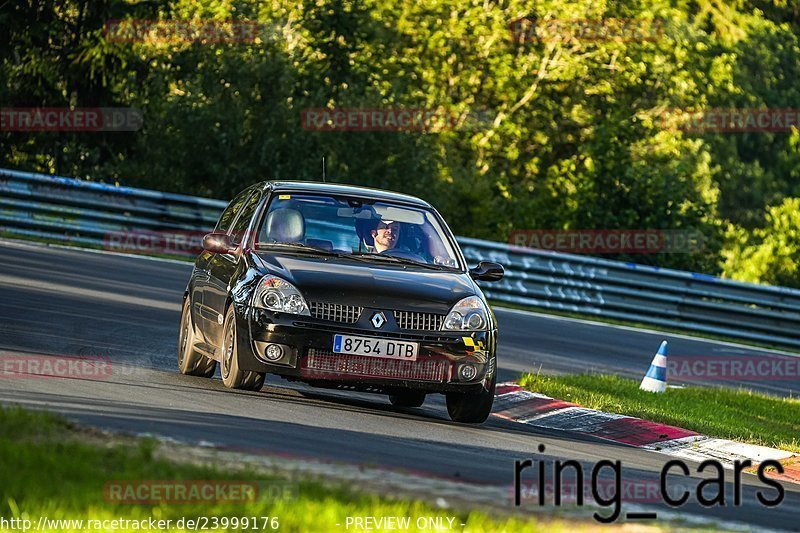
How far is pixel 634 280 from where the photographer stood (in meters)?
26.1

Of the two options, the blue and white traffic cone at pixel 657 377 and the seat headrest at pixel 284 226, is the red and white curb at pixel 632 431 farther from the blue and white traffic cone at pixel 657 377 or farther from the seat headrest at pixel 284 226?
the seat headrest at pixel 284 226

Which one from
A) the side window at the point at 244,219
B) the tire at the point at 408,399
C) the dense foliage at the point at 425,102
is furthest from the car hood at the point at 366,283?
the dense foliage at the point at 425,102

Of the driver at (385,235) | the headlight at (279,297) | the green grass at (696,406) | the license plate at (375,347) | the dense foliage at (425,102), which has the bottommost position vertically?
the green grass at (696,406)

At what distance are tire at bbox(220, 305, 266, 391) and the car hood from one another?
490 millimetres

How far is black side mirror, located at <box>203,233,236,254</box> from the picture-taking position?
471 inches

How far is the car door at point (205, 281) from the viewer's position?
39.4 feet

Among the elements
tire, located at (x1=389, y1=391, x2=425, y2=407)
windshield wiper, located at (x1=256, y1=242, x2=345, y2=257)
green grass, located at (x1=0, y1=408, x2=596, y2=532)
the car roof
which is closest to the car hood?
windshield wiper, located at (x1=256, y1=242, x2=345, y2=257)

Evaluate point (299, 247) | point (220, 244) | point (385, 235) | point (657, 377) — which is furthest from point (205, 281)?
point (657, 377)

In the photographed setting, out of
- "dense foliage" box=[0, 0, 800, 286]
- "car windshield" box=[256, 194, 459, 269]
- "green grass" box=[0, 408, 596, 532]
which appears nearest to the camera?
"green grass" box=[0, 408, 596, 532]

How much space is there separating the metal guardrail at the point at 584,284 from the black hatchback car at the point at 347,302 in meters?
13.2

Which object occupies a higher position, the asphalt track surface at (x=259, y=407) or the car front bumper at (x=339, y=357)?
the car front bumper at (x=339, y=357)

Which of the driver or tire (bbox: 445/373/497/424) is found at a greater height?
the driver

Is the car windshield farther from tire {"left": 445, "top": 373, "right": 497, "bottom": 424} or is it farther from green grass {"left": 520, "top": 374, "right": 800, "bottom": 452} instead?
green grass {"left": 520, "top": 374, "right": 800, "bottom": 452}

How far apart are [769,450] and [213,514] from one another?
6987mm
